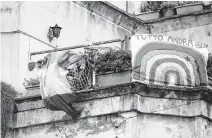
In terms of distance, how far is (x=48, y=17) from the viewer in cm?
2397

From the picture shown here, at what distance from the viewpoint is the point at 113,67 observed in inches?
826

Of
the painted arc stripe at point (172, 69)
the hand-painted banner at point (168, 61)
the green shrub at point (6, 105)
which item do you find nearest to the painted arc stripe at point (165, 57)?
the hand-painted banner at point (168, 61)

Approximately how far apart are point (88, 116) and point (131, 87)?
4.89 ft

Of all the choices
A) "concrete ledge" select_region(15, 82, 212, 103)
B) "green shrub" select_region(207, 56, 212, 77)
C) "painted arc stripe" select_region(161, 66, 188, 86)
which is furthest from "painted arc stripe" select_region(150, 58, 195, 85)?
"green shrub" select_region(207, 56, 212, 77)

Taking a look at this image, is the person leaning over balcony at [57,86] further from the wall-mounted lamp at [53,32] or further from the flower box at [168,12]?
the flower box at [168,12]

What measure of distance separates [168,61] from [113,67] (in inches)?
60.9

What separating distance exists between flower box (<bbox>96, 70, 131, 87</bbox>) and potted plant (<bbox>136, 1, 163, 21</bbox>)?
666 cm

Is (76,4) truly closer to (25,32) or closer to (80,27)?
(80,27)

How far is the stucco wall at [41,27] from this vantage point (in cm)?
2289

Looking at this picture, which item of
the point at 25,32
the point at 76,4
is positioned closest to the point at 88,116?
the point at 25,32

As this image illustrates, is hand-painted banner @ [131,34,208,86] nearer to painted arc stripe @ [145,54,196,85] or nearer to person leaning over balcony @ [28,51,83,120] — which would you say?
painted arc stripe @ [145,54,196,85]

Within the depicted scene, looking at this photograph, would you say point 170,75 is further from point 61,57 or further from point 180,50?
point 61,57

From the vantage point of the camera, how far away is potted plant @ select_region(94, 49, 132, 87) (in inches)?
822

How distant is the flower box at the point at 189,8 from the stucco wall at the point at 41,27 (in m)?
2.53
